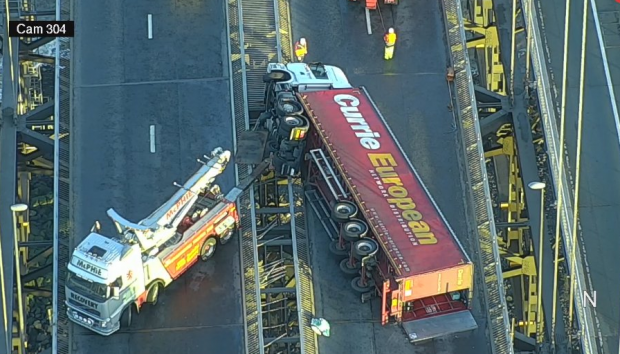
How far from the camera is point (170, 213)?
278 ft

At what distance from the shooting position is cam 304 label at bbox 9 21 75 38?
95.1m

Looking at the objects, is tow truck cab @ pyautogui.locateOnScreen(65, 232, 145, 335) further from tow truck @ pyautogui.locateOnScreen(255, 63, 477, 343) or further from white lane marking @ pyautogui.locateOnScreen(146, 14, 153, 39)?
white lane marking @ pyautogui.locateOnScreen(146, 14, 153, 39)

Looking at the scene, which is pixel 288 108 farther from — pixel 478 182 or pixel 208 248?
pixel 478 182

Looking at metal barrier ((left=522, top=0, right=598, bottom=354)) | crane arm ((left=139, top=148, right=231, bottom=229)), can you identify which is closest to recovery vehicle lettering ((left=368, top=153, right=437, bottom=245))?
crane arm ((left=139, top=148, right=231, bottom=229))

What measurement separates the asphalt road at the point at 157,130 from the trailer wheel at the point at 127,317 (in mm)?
390

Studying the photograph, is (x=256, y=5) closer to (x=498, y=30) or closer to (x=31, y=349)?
(x=498, y=30)

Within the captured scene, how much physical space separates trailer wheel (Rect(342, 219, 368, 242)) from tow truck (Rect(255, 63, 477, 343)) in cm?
4

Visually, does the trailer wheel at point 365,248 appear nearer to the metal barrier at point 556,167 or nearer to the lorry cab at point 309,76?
the lorry cab at point 309,76

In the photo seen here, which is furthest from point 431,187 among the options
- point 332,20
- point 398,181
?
point 332,20

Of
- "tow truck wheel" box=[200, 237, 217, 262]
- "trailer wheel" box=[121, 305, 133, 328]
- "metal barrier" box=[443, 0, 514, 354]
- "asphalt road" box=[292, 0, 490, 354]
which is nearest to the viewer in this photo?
"trailer wheel" box=[121, 305, 133, 328]

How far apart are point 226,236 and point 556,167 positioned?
45.8 ft

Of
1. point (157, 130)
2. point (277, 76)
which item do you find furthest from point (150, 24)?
point (277, 76)

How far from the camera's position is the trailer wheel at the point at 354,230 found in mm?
83875

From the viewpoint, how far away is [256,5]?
95.8m
